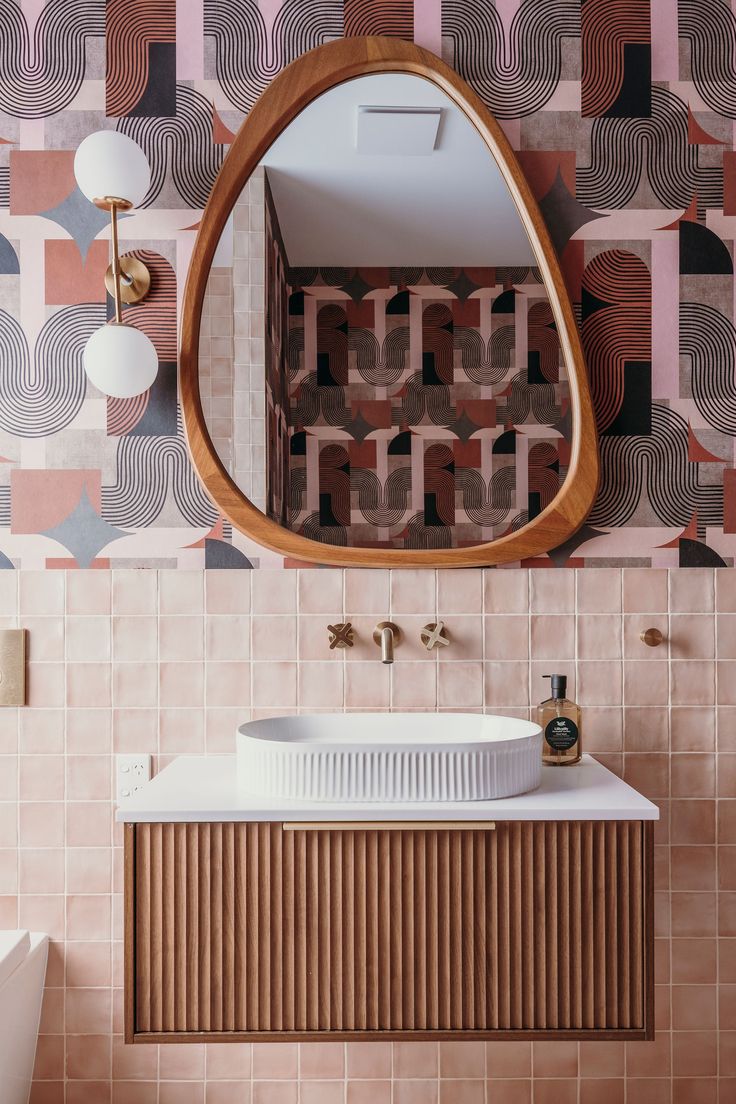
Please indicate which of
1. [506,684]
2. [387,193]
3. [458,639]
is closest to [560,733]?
[506,684]

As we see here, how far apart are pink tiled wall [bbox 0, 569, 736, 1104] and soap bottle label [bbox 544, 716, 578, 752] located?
0.43 feet

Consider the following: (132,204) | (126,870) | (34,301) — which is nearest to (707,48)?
(132,204)

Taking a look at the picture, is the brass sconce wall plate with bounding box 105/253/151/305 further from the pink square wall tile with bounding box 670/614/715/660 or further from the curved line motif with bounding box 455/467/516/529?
the pink square wall tile with bounding box 670/614/715/660

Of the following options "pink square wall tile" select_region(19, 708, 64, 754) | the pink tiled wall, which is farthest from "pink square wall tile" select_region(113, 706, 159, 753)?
"pink square wall tile" select_region(19, 708, 64, 754)

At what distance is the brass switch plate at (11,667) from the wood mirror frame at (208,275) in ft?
1.60

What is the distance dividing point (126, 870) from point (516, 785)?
0.62m

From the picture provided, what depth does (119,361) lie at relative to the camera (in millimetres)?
1639

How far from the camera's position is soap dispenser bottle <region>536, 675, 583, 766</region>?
161 cm

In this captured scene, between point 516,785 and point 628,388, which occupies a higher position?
point 628,388

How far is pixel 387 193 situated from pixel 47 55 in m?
0.74

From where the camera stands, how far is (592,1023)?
1.33 m

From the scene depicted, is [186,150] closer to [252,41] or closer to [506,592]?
[252,41]

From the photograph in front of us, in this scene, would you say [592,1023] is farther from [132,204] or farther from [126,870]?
[132,204]

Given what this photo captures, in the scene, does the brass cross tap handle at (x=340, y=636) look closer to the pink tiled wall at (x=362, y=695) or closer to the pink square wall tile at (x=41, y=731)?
the pink tiled wall at (x=362, y=695)
